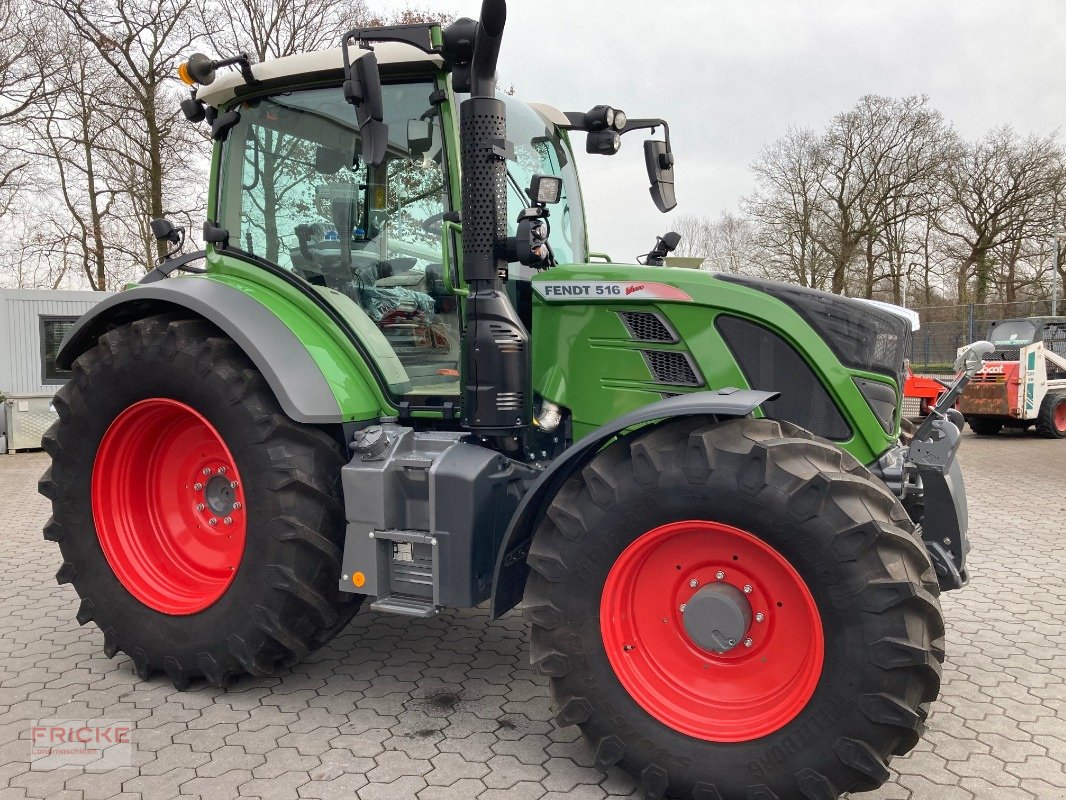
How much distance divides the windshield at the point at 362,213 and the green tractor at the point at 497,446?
0.01m

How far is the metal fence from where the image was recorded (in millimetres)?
21219

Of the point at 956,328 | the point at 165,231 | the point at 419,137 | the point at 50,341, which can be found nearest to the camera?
the point at 419,137

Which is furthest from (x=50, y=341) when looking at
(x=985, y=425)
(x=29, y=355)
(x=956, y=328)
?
(x=956, y=328)

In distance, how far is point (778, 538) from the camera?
2.53 metres

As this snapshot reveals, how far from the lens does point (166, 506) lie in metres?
3.98

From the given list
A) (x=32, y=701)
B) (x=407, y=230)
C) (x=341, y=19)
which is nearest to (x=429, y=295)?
(x=407, y=230)

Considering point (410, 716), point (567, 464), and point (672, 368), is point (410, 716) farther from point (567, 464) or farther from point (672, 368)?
point (672, 368)

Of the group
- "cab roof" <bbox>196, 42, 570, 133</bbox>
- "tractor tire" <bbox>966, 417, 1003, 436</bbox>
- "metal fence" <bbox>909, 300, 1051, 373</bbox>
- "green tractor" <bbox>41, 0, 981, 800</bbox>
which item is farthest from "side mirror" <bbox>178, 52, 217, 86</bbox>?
"metal fence" <bbox>909, 300, 1051, 373</bbox>

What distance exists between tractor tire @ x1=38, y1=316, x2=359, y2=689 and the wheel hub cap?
4.93 feet

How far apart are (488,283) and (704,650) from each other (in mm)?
1569

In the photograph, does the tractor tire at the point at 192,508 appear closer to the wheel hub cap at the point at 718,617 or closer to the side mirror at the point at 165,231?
the side mirror at the point at 165,231

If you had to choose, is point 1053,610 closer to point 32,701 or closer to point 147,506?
point 147,506

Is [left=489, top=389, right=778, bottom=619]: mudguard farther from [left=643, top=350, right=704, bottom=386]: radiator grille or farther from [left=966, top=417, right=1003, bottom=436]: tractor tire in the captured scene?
[left=966, top=417, right=1003, bottom=436]: tractor tire

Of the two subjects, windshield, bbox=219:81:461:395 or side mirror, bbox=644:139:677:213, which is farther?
side mirror, bbox=644:139:677:213
